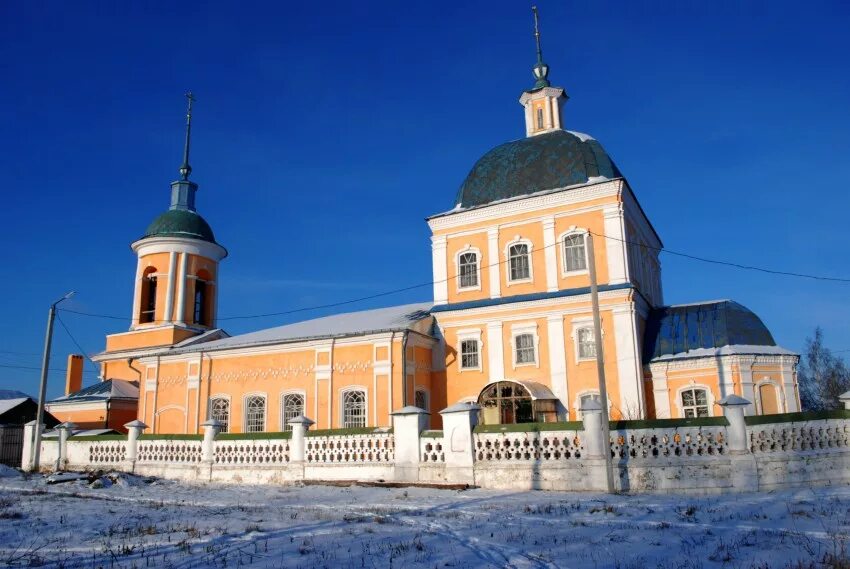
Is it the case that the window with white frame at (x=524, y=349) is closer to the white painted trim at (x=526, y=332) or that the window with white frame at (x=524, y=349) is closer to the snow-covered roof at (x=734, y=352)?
the white painted trim at (x=526, y=332)

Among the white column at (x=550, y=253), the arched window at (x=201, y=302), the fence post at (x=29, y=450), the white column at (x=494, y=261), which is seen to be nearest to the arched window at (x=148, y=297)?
the arched window at (x=201, y=302)

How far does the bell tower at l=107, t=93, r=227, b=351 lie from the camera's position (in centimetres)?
2947

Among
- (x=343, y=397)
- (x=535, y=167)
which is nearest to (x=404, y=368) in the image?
(x=343, y=397)

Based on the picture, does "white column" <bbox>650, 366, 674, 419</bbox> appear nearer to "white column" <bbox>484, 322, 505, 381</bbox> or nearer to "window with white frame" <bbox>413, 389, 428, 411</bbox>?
→ "white column" <bbox>484, 322, 505, 381</bbox>

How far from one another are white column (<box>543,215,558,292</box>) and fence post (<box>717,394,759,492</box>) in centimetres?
966

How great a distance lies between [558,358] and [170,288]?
17.8m

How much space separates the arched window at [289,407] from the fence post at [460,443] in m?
10.6

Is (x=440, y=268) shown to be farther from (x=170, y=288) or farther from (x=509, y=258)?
(x=170, y=288)

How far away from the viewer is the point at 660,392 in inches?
797

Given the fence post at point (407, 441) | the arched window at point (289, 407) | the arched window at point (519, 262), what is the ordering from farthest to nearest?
the arched window at point (289, 407) < the arched window at point (519, 262) < the fence post at point (407, 441)

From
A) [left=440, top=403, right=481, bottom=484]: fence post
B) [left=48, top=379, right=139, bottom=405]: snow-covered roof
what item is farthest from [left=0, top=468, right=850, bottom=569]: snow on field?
[left=48, top=379, right=139, bottom=405]: snow-covered roof

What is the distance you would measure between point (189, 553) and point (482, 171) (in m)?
19.1

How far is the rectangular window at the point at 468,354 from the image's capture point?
884 inches

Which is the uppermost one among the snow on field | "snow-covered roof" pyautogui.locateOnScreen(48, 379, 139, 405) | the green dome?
the green dome
